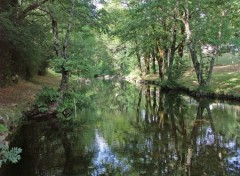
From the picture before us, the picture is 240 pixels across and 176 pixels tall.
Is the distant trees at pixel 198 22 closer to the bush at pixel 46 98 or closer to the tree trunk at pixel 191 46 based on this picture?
the tree trunk at pixel 191 46

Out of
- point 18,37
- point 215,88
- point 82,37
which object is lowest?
point 215,88

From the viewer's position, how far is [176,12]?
87.6 ft

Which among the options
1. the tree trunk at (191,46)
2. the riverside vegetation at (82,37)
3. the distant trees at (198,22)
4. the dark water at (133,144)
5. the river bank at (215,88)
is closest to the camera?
the dark water at (133,144)

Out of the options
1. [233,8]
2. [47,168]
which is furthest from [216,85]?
[47,168]

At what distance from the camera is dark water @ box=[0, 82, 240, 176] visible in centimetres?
889

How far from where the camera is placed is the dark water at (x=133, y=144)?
350 inches

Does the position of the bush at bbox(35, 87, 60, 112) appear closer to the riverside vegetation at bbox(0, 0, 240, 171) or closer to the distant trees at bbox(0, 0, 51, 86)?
the riverside vegetation at bbox(0, 0, 240, 171)

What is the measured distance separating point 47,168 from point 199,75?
18451mm

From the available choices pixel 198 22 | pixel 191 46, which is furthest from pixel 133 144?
pixel 198 22

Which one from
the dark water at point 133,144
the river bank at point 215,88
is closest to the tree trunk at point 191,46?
the river bank at point 215,88

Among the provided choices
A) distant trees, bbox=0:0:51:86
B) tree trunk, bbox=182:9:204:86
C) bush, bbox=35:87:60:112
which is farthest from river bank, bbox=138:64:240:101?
distant trees, bbox=0:0:51:86

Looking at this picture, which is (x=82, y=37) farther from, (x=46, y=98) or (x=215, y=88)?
(x=215, y=88)

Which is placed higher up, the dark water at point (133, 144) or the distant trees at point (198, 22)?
the distant trees at point (198, 22)

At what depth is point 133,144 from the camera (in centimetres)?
1155
